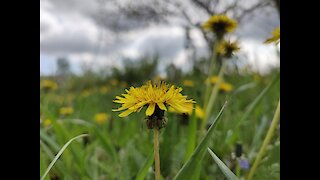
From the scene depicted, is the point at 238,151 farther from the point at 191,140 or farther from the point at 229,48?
the point at 229,48

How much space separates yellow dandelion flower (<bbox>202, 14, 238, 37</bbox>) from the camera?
4.01 ft

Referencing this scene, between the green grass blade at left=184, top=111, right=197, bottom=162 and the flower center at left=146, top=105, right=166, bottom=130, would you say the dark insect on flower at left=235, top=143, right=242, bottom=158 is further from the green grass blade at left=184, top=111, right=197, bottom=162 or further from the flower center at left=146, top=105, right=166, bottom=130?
the flower center at left=146, top=105, right=166, bottom=130

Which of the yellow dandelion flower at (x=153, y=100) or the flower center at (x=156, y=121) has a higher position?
the yellow dandelion flower at (x=153, y=100)

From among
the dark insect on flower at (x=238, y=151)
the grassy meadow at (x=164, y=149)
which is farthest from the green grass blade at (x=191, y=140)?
the dark insect on flower at (x=238, y=151)

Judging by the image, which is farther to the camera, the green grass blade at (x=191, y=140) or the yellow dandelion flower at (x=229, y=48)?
the yellow dandelion flower at (x=229, y=48)

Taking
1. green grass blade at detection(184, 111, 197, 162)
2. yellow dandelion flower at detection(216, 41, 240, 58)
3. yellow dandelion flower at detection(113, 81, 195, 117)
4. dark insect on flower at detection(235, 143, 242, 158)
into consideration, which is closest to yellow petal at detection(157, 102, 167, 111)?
yellow dandelion flower at detection(113, 81, 195, 117)

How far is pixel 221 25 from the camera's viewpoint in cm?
124

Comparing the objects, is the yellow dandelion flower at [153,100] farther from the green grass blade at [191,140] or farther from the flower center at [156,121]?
the green grass blade at [191,140]

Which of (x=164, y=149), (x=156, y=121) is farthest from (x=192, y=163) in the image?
(x=164, y=149)

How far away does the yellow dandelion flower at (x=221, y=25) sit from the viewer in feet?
4.01
